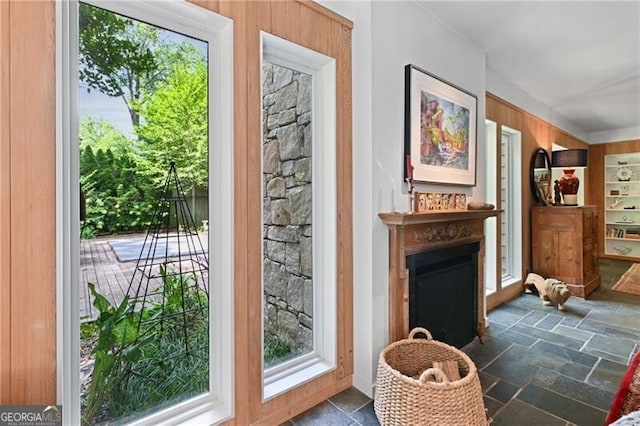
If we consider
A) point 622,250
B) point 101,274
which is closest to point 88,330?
point 101,274

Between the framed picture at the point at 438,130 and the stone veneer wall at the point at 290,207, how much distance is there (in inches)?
27.8

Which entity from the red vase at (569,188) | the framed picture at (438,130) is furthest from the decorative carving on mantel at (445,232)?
the red vase at (569,188)

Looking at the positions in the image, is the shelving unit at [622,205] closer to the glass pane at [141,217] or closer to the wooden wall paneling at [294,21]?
the wooden wall paneling at [294,21]

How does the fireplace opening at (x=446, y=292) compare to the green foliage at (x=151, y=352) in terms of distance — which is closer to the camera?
the green foliage at (x=151, y=352)

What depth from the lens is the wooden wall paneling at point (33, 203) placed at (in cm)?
109

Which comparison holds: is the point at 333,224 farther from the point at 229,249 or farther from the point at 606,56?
the point at 606,56

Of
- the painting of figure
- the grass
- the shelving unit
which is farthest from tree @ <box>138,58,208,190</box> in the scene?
the shelving unit

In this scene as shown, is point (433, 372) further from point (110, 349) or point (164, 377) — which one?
point (110, 349)

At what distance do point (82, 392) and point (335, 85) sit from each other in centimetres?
195

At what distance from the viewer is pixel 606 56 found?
3.11 m

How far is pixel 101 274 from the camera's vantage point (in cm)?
137

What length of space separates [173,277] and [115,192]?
1.55 feet

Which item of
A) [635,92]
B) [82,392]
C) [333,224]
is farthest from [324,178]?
[635,92]

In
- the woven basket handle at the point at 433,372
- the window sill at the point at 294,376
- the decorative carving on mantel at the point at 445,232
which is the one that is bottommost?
the window sill at the point at 294,376
